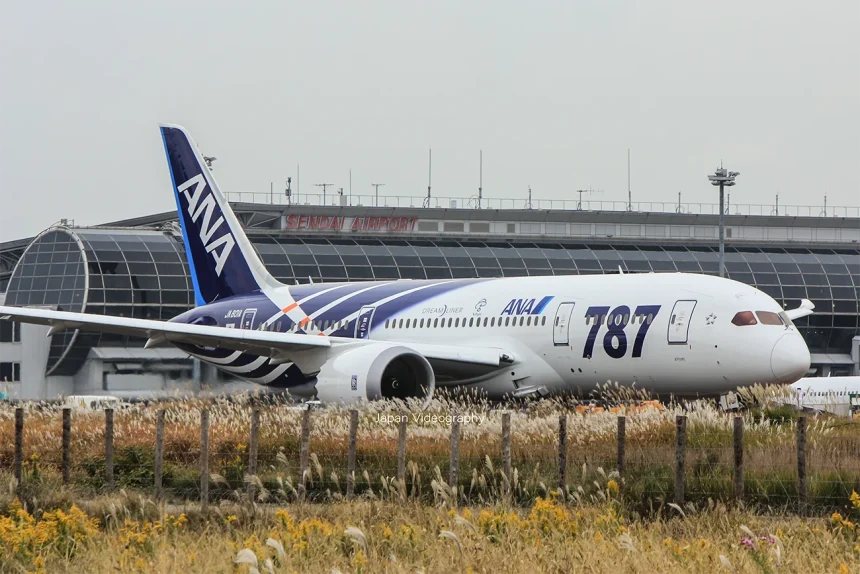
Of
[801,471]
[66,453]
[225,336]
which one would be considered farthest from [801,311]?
[66,453]

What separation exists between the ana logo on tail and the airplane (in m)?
0.05

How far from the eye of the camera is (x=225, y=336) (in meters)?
27.8

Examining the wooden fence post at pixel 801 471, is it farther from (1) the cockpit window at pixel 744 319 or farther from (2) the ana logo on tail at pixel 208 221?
(2) the ana logo on tail at pixel 208 221

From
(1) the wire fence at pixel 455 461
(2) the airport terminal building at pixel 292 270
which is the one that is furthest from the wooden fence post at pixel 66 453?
(2) the airport terminal building at pixel 292 270

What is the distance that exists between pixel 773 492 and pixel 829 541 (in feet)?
13.9

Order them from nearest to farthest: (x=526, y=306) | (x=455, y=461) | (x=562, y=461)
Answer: (x=562, y=461) → (x=455, y=461) → (x=526, y=306)

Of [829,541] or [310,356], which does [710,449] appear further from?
[310,356]

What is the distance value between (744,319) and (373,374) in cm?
717

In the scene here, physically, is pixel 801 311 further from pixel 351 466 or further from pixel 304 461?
pixel 304 461

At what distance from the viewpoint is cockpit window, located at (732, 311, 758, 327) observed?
24.0 metres

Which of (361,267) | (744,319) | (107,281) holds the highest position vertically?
(361,267)

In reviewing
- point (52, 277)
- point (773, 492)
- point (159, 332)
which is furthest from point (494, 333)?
point (52, 277)

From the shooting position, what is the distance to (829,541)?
11070 mm

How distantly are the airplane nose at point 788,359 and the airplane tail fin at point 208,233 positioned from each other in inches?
597
